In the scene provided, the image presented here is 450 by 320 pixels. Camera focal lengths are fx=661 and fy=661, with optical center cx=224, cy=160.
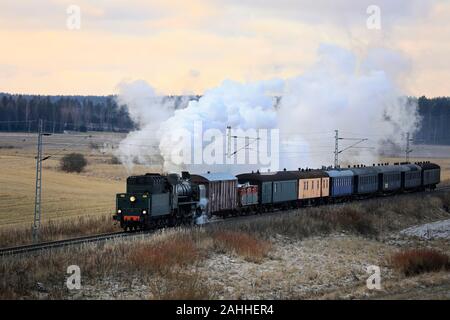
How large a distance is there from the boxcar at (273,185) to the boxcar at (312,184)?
1164mm

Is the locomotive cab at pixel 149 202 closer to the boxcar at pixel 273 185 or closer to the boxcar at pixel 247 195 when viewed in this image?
the boxcar at pixel 247 195

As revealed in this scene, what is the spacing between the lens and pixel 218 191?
4491 cm

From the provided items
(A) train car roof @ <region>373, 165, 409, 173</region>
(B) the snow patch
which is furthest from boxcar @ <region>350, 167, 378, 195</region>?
(B) the snow patch

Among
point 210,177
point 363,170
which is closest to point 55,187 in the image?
point 210,177

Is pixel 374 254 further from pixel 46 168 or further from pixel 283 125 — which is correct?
pixel 46 168

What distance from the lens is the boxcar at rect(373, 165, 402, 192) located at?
70562 millimetres

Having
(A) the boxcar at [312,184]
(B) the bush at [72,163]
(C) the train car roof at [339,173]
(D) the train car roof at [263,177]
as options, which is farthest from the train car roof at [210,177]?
(B) the bush at [72,163]

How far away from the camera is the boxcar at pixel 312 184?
56.3 m

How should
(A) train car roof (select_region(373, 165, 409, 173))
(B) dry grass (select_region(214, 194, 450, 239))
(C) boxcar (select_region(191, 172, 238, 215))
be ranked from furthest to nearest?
(A) train car roof (select_region(373, 165, 409, 173)), (C) boxcar (select_region(191, 172, 238, 215)), (B) dry grass (select_region(214, 194, 450, 239))

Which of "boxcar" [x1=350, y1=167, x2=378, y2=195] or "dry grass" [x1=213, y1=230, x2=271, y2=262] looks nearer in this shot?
"dry grass" [x1=213, y1=230, x2=271, y2=262]

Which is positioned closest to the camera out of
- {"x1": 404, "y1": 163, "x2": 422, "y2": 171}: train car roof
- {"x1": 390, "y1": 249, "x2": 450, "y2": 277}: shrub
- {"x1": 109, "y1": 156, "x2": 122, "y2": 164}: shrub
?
{"x1": 390, "y1": 249, "x2": 450, "y2": 277}: shrub

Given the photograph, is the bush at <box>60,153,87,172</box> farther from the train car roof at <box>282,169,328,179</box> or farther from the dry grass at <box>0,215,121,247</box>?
the dry grass at <box>0,215,121,247</box>

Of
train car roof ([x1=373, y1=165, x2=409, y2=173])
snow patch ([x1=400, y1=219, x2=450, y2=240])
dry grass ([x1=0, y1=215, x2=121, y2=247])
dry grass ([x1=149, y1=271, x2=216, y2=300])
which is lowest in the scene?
snow patch ([x1=400, y1=219, x2=450, y2=240])

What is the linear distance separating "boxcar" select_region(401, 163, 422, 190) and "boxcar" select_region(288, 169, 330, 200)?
18.5 metres
